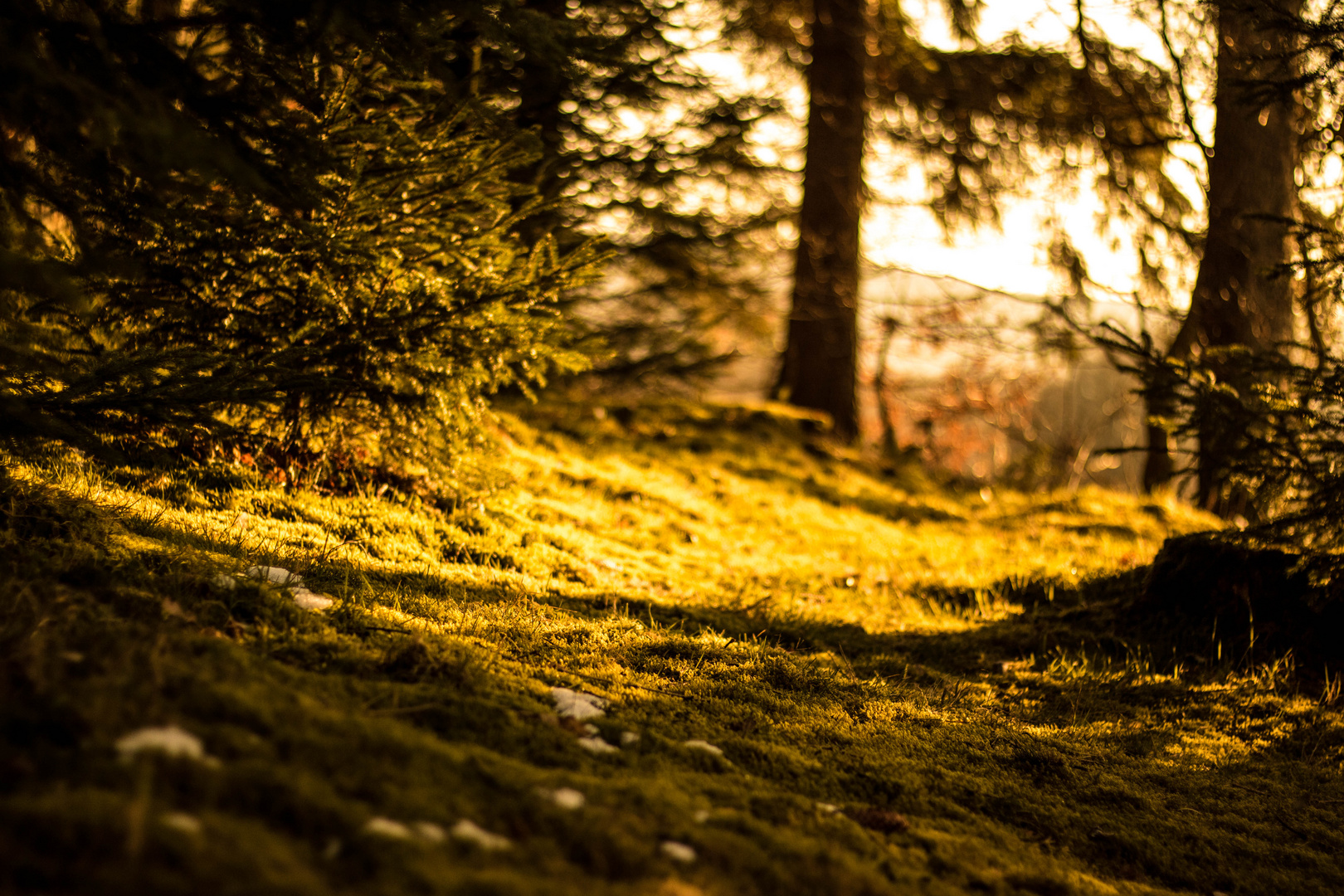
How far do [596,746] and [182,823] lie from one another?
1.35 metres

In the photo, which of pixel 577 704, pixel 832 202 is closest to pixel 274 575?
pixel 577 704

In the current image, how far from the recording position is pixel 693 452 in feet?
33.1

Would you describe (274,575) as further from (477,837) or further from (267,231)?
(477,837)

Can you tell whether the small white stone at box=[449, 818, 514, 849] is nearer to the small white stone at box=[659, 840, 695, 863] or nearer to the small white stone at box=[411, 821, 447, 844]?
the small white stone at box=[411, 821, 447, 844]

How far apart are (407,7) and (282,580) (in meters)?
2.49

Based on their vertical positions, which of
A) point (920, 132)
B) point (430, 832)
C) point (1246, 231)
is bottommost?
point (430, 832)

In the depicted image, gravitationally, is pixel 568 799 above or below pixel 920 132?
below

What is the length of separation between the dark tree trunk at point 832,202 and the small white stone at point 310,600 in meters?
10.1

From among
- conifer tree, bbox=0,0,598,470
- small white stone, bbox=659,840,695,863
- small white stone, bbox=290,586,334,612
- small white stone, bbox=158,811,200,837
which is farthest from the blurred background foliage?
small white stone, bbox=659,840,695,863

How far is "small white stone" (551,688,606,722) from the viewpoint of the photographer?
3105 millimetres

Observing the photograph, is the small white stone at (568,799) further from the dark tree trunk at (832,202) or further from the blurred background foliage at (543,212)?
the dark tree trunk at (832,202)

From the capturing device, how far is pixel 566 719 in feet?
9.92

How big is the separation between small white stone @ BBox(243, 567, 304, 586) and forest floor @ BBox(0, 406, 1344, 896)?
0.08ft

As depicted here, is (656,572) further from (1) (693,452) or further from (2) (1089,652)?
(1) (693,452)
